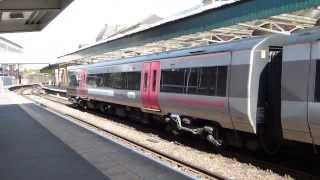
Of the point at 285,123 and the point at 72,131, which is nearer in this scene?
the point at 285,123

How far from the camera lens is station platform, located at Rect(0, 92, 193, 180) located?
10680mm

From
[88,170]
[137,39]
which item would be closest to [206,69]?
[88,170]

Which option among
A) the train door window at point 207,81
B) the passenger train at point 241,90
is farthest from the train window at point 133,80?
the train door window at point 207,81

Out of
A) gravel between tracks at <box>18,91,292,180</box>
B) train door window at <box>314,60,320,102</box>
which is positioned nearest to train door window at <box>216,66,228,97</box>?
gravel between tracks at <box>18,91,292,180</box>

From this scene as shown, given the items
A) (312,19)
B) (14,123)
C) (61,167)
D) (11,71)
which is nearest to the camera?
(61,167)

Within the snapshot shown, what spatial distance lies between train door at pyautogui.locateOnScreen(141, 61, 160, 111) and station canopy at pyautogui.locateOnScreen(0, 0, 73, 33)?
12.0ft

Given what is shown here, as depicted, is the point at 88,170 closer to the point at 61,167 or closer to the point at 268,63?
Result: the point at 61,167

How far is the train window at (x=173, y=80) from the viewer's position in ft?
51.8

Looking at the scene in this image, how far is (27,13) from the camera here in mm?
24500

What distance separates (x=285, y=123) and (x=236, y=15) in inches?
351

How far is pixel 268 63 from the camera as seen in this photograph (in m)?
12.1

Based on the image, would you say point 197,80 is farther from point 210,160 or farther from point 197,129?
point 210,160

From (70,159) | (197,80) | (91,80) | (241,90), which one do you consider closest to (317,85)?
(241,90)

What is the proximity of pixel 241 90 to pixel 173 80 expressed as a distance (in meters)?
4.41
